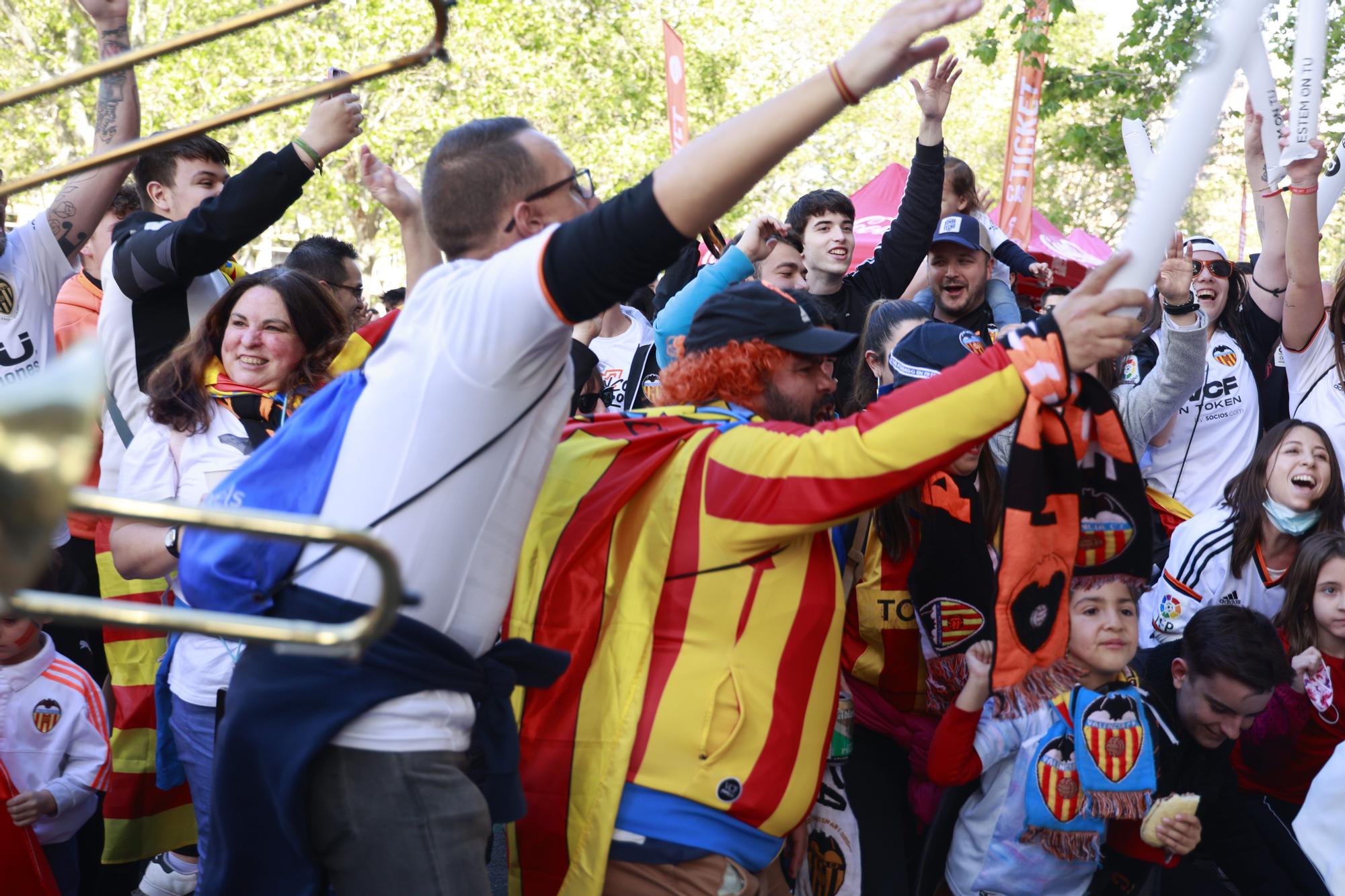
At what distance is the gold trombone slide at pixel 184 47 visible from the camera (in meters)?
2.00

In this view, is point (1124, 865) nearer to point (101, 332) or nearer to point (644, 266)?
point (644, 266)

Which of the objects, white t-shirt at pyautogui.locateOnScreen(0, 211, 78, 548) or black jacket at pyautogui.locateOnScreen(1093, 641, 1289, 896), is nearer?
black jacket at pyautogui.locateOnScreen(1093, 641, 1289, 896)

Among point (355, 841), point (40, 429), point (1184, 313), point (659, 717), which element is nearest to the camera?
point (40, 429)

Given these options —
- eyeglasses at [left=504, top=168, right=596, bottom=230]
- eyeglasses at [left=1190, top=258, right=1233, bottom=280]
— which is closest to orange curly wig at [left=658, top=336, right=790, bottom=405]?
eyeglasses at [left=504, top=168, right=596, bottom=230]

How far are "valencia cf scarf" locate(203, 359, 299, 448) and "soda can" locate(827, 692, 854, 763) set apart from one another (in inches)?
69.1

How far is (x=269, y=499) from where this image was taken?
2.28 m

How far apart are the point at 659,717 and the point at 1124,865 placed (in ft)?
6.02

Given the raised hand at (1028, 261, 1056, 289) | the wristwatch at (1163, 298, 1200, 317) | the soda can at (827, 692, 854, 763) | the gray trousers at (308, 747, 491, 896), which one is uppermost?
the raised hand at (1028, 261, 1056, 289)

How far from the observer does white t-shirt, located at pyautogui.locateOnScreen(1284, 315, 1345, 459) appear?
516 centimetres

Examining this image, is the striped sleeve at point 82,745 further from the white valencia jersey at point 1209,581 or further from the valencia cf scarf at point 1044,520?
the white valencia jersey at point 1209,581

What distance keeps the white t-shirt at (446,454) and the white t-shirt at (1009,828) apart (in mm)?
1873

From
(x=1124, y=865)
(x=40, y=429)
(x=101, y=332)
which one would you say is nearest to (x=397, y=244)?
(x=101, y=332)

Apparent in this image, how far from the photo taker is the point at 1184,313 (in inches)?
197

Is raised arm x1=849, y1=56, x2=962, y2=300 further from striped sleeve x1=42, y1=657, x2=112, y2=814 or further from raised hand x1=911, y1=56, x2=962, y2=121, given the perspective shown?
striped sleeve x1=42, y1=657, x2=112, y2=814
